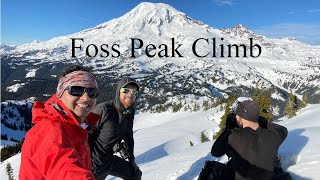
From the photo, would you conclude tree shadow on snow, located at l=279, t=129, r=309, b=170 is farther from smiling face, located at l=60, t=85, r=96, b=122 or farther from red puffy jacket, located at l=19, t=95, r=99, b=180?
red puffy jacket, located at l=19, t=95, r=99, b=180

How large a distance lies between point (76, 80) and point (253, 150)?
10.8ft

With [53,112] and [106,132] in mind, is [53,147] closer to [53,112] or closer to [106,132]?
[53,112]

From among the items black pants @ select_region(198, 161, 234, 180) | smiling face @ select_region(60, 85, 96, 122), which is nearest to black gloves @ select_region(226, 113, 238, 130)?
black pants @ select_region(198, 161, 234, 180)

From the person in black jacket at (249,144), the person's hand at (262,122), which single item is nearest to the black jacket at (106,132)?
the person in black jacket at (249,144)

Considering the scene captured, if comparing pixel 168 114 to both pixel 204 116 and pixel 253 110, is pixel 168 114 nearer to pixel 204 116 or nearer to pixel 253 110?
pixel 204 116

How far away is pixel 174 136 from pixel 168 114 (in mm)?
56023

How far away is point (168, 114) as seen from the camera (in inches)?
3748

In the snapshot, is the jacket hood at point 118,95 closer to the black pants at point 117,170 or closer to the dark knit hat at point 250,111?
the black pants at point 117,170

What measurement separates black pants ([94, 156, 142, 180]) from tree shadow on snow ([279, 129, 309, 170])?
2.82 metres

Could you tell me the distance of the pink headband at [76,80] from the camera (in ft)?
9.75

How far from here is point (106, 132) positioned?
595cm

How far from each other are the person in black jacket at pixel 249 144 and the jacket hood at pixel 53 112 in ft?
10.4

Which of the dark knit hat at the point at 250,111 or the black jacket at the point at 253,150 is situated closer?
the black jacket at the point at 253,150

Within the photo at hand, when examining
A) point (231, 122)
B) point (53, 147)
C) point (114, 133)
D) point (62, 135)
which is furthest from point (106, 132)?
point (53, 147)
